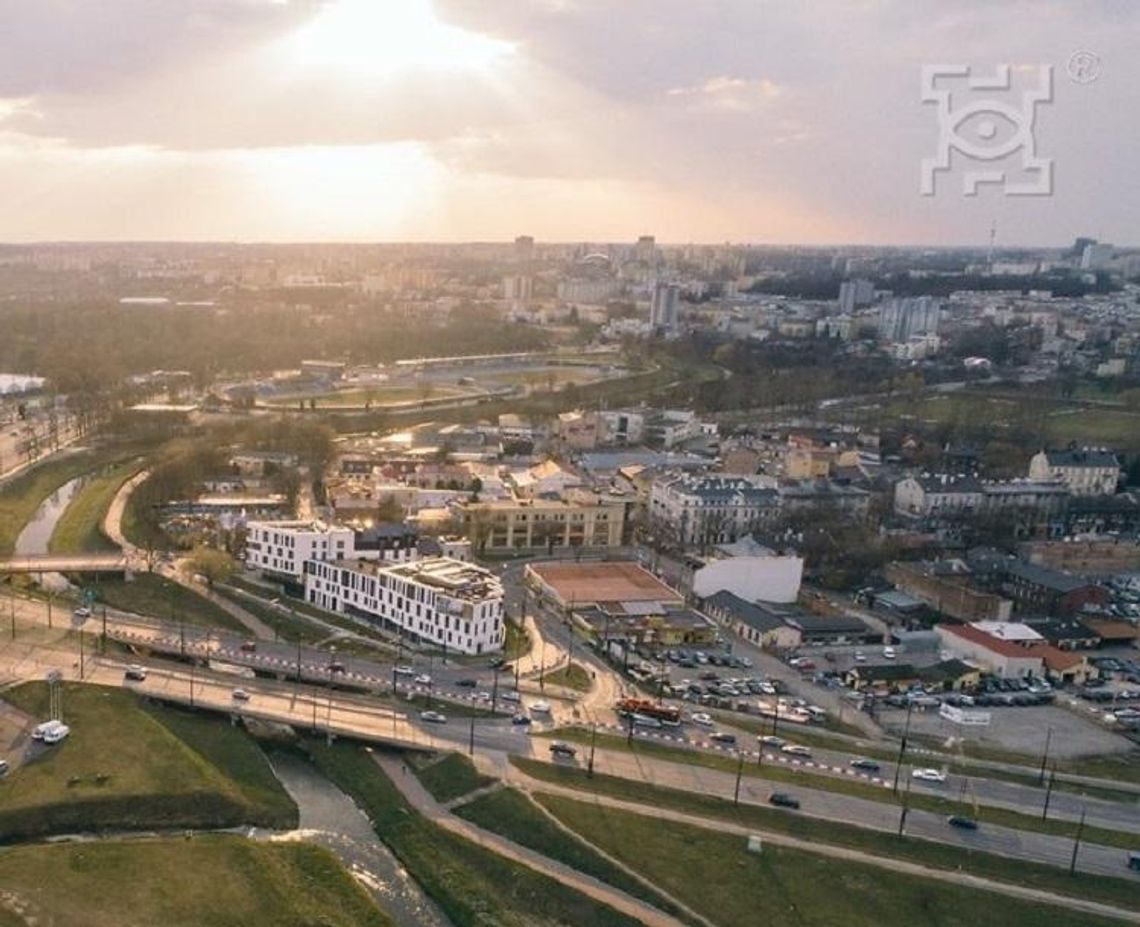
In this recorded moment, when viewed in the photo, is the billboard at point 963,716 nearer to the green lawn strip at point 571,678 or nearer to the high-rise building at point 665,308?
the green lawn strip at point 571,678

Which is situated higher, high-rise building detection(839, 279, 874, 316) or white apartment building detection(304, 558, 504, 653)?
high-rise building detection(839, 279, 874, 316)

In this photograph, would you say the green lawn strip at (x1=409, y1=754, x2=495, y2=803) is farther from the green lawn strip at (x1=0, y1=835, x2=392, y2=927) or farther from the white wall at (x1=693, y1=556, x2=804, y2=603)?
the white wall at (x1=693, y1=556, x2=804, y2=603)

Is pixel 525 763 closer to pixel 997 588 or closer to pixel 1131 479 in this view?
pixel 997 588

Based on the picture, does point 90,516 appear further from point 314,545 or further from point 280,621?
point 280,621

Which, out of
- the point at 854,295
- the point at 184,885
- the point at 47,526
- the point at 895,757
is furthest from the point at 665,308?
the point at 184,885

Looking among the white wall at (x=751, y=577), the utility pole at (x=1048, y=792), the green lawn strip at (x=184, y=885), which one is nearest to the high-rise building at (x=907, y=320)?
the white wall at (x=751, y=577)

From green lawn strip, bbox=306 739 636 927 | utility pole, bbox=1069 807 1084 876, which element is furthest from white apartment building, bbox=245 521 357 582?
utility pole, bbox=1069 807 1084 876

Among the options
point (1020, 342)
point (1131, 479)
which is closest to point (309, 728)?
point (1131, 479)
